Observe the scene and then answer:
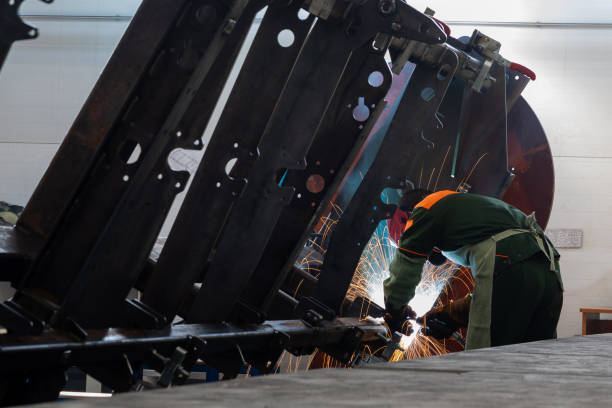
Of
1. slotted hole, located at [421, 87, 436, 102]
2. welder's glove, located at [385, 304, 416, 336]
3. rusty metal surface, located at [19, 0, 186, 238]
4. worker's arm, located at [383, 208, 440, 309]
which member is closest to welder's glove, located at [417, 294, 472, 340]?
welder's glove, located at [385, 304, 416, 336]

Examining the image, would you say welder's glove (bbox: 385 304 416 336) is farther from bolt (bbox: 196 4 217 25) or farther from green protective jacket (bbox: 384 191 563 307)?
bolt (bbox: 196 4 217 25)

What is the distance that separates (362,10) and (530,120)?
2959 mm

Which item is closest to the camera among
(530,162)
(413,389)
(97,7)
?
(413,389)

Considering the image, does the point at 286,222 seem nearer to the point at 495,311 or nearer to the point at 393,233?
the point at 495,311

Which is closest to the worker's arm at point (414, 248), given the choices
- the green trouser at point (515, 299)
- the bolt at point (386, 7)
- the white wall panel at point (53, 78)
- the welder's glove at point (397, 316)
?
the welder's glove at point (397, 316)

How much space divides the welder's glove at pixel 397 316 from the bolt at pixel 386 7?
1699 millimetres

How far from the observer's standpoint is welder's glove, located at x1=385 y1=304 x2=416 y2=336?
13.1 ft

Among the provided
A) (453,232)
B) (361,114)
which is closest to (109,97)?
(361,114)

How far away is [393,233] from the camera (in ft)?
17.2

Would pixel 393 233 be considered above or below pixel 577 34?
below

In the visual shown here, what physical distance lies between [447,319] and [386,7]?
78.5 inches

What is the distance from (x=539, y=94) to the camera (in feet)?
28.0

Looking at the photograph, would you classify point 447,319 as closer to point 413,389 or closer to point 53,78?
point 413,389

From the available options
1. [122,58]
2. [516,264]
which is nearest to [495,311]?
[516,264]
